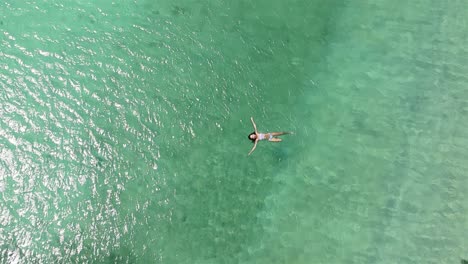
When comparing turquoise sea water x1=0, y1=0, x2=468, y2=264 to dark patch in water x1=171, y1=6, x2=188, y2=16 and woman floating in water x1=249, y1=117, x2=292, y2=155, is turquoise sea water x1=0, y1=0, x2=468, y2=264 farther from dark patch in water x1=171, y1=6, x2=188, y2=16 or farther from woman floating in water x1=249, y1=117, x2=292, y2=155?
woman floating in water x1=249, y1=117, x2=292, y2=155

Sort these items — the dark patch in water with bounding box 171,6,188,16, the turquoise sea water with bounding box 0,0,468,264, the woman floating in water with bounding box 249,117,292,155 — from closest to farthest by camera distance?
1. the turquoise sea water with bounding box 0,0,468,264
2. the woman floating in water with bounding box 249,117,292,155
3. the dark patch in water with bounding box 171,6,188,16

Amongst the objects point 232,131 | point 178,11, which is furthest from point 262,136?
point 178,11

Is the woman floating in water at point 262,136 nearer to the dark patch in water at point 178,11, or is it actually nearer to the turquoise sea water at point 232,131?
the turquoise sea water at point 232,131

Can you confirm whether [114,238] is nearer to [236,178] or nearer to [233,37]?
[236,178]

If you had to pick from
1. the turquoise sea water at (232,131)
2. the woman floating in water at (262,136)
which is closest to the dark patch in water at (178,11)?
the turquoise sea water at (232,131)

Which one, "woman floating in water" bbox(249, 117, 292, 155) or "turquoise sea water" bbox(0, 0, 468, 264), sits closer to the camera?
"turquoise sea water" bbox(0, 0, 468, 264)

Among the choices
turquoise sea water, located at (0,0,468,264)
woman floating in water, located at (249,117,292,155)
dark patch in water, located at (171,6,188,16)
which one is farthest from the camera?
dark patch in water, located at (171,6,188,16)

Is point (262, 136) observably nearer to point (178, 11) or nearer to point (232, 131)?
point (232, 131)

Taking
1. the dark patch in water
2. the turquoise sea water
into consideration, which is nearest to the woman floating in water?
the turquoise sea water
